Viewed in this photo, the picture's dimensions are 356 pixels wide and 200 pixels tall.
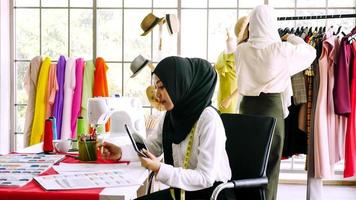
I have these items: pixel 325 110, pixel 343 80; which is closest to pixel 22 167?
pixel 325 110

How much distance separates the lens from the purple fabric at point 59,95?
471 centimetres

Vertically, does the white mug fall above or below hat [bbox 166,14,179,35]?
below

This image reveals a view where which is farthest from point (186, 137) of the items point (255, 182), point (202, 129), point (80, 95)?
point (80, 95)

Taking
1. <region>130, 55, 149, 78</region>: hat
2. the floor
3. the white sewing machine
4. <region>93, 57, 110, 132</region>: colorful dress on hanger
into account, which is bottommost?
the floor

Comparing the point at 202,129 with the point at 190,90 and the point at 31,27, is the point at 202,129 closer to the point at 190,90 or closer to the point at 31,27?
the point at 190,90

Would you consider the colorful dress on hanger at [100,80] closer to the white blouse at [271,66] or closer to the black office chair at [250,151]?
the white blouse at [271,66]

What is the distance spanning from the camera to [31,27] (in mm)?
5176

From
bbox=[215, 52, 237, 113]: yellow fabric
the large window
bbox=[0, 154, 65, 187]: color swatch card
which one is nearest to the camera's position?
bbox=[0, 154, 65, 187]: color swatch card

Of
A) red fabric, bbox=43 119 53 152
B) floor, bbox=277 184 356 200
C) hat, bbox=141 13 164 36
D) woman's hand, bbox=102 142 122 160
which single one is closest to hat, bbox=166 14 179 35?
hat, bbox=141 13 164 36

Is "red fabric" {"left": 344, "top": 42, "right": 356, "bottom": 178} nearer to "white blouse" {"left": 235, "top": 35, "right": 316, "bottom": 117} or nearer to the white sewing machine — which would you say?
"white blouse" {"left": 235, "top": 35, "right": 316, "bottom": 117}

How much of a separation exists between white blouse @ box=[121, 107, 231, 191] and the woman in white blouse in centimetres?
133

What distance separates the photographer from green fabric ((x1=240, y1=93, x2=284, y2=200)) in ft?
11.0

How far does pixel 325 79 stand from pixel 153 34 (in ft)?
6.41

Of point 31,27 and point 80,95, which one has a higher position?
point 31,27
